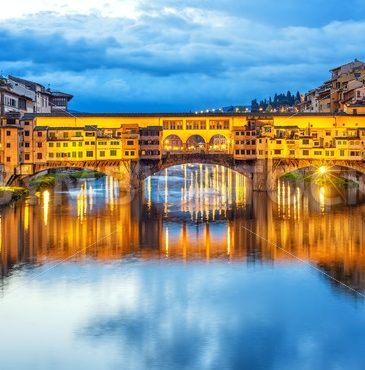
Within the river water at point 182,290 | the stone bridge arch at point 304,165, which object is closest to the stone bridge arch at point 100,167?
the river water at point 182,290

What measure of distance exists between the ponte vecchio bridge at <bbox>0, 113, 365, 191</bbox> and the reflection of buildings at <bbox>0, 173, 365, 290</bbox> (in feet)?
18.4

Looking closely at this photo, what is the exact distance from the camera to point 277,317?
15.5 meters

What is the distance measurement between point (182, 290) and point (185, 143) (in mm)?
29899

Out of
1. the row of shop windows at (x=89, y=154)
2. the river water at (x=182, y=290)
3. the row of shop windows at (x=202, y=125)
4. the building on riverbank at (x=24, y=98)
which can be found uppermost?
the building on riverbank at (x=24, y=98)

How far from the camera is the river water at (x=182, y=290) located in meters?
13.2

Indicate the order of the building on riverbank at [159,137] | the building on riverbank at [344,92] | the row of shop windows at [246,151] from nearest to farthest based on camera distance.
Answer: the building on riverbank at [159,137], the row of shop windows at [246,151], the building on riverbank at [344,92]

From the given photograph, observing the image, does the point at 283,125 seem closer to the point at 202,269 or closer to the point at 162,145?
the point at 162,145

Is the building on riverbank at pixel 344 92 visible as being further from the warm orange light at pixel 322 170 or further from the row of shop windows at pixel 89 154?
the row of shop windows at pixel 89 154

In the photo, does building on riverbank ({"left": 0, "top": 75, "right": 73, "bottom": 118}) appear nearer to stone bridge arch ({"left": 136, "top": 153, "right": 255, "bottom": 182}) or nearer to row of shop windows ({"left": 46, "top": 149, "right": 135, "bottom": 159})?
row of shop windows ({"left": 46, "top": 149, "right": 135, "bottom": 159})

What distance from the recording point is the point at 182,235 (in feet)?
Answer: 90.4

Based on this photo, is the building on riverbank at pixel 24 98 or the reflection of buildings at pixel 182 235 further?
the building on riverbank at pixel 24 98

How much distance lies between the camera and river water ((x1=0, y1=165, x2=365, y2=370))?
43.3ft

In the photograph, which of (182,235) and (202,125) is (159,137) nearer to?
(202,125)

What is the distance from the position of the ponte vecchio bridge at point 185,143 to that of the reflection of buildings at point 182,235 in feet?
18.4
